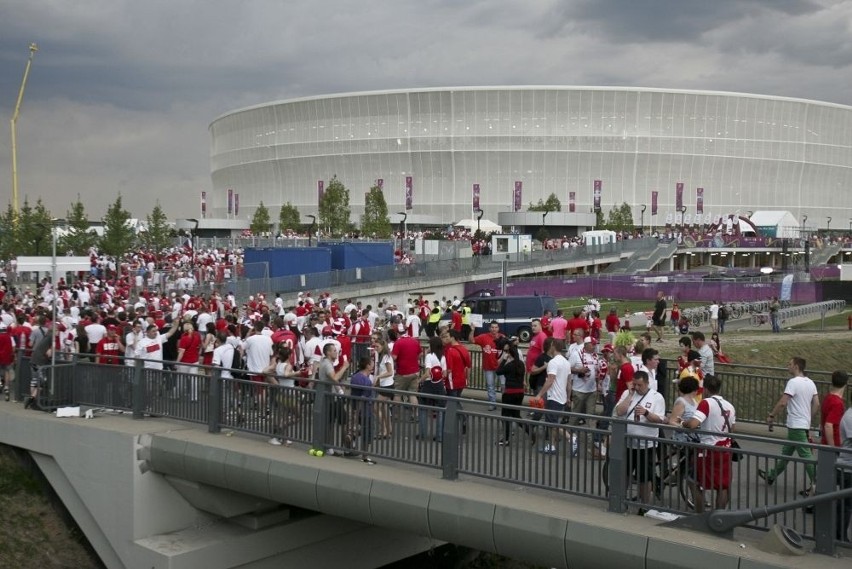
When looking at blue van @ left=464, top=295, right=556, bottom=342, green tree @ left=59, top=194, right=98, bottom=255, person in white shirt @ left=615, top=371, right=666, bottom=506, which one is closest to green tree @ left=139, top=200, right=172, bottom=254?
green tree @ left=59, top=194, right=98, bottom=255

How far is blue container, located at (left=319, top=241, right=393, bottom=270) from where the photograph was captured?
47188 mm

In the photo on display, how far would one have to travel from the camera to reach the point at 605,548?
9.03m

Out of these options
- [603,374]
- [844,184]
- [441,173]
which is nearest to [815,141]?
[844,184]

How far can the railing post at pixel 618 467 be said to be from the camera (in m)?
9.59

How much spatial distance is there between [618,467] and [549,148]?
394 feet

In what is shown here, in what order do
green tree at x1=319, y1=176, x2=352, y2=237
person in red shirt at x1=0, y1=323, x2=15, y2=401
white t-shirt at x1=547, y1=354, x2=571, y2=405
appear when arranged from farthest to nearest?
green tree at x1=319, y1=176, x2=352, y2=237 → person in red shirt at x1=0, y1=323, x2=15, y2=401 → white t-shirt at x1=547, y1=354, x2=571, y2=405

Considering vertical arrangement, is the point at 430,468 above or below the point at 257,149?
below

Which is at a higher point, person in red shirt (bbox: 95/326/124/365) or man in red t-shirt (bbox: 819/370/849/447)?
man in red t-shirt (bbox: 819/370/849/447)

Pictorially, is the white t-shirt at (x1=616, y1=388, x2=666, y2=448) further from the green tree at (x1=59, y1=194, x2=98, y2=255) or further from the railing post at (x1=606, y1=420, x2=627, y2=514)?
the green tree at (x1=59, y1=194, x2=98, y2=255)

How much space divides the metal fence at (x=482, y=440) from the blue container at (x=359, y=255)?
31699 millimetres

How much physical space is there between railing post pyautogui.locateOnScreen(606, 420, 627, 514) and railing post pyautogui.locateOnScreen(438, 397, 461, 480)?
6.27 ft

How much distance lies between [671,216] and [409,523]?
370 ft

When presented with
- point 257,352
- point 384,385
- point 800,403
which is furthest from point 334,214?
point 800,403

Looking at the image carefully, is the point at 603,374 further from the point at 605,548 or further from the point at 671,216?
the point at 671,216
